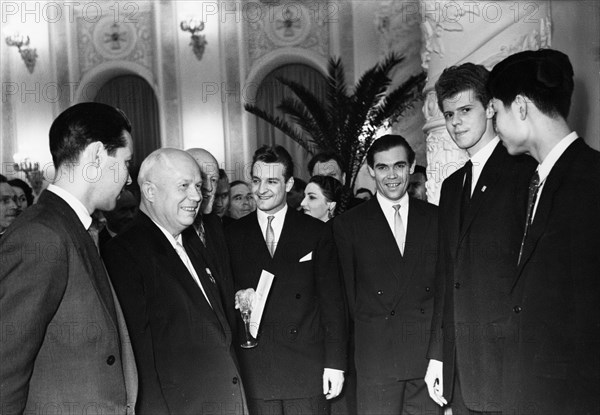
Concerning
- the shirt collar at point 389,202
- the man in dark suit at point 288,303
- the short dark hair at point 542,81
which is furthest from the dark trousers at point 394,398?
the short dark hair at point 542,81

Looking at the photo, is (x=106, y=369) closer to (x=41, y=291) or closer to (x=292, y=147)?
(x=41, y=291)

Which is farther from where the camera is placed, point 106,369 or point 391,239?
point 391,239

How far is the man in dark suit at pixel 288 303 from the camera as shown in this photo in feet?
10.2

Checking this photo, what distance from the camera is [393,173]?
3.35 m

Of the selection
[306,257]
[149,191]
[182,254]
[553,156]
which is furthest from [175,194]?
[553,156]

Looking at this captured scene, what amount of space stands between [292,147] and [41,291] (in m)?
9.72

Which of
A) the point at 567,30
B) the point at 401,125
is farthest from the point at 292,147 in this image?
the point at 567,30

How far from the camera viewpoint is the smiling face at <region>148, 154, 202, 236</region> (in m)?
2.52

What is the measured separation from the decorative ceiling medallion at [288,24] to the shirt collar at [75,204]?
9.40 meters

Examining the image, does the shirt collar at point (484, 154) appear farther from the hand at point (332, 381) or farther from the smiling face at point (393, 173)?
the hand at point (332, 381)

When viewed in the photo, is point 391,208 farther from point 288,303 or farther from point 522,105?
point 522,105

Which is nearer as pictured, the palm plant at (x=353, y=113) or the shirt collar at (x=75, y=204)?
the shirt collar at (x=75, y=204)

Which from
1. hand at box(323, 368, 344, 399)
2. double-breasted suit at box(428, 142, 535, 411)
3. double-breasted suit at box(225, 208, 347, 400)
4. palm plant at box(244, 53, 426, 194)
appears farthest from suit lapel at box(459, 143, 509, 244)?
palm plant at box(244, 53, 426, 194)

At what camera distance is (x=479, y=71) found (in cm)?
274
